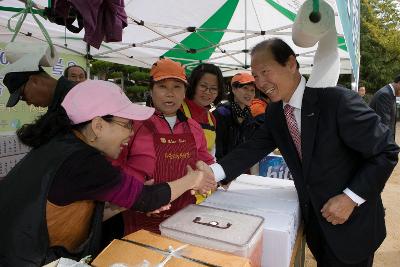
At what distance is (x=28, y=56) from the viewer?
174 centimetres

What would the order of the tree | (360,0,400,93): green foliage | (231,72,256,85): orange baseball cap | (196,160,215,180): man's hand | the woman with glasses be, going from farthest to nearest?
(360,0,400,93): green foliage
the tree
(231,72,256,85): orange baseball cap
the woman with glasses
(196,160,215,180): man's hand

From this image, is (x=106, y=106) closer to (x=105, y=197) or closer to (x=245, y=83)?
(x=105, y=197)

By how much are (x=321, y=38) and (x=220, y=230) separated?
1.02 meters

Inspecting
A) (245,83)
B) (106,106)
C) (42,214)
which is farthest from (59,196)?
(245,83)

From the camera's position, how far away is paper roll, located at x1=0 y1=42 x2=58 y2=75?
1710mm

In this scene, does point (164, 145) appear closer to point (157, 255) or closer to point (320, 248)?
point (157, 255)

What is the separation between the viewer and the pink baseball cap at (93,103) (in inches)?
42.0

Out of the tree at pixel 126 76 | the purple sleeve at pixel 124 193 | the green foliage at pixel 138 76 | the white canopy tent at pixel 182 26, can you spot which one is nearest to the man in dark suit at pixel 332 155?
the purple sleeve at pixel 124 193

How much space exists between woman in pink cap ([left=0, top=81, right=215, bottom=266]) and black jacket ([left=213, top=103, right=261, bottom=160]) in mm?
1669

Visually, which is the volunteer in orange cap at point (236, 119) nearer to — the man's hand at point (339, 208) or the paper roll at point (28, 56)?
the man's hand at point (339, 208)

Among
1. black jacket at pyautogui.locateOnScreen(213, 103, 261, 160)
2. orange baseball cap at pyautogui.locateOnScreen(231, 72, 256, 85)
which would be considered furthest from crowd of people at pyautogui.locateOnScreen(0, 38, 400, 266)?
orange baseball cap at pyautogui.locateOnScreen(231, 72, 256, 85)

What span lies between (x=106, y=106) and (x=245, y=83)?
2.07 meters

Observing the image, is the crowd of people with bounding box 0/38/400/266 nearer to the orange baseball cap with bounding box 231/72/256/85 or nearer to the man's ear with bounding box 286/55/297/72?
the man's ear with bounding box 286/55/297/72

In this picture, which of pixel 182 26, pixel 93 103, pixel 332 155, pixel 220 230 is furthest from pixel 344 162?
pixel 182 26
